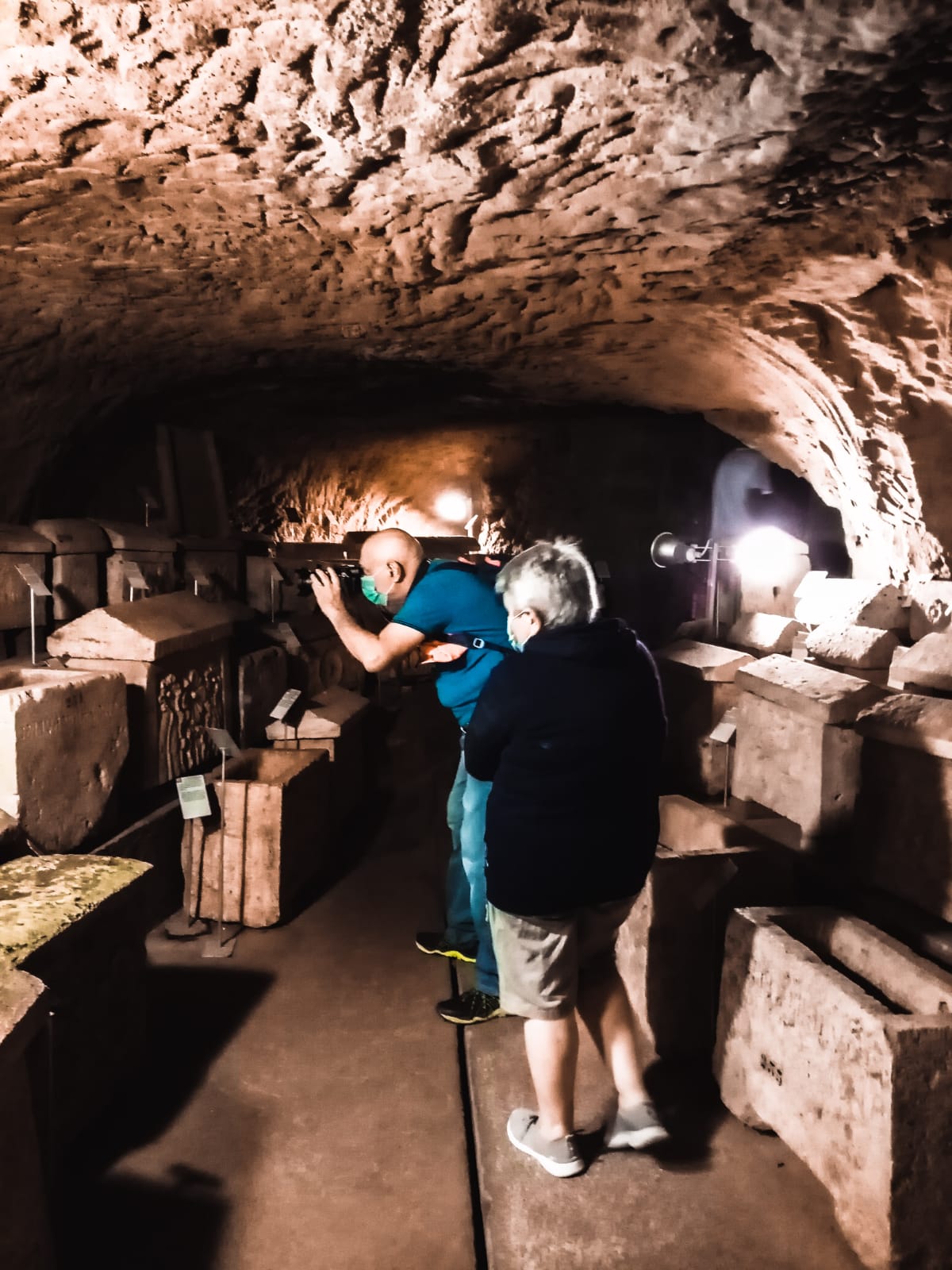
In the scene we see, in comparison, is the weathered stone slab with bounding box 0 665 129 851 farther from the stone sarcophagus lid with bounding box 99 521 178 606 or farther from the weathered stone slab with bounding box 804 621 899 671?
the weathered stone slab with bounding box 804 621 899 671

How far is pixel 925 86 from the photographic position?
6.74ft

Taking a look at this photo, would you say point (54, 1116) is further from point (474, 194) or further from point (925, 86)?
point (925, 86)

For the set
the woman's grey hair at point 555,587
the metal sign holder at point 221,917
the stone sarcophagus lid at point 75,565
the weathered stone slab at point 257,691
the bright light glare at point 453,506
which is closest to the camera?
the woman's grey hair at point 555,587

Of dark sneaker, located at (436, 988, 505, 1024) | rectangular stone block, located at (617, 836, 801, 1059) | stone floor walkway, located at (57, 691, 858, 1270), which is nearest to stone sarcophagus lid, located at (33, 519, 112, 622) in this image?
A: stone floor walkway, located at (57, 691, 858, 1270)

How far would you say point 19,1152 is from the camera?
1.58 metres

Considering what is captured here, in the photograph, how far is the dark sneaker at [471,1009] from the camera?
9.23 ft

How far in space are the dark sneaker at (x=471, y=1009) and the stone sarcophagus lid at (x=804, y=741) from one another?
1312mm

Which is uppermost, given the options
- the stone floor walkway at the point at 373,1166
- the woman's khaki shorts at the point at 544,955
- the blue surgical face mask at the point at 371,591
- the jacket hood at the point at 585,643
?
the blue surgical face mask at the point at 371,591

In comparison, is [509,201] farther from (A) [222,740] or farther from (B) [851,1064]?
(B) [851,1064]

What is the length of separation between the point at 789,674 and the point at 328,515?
235 inches

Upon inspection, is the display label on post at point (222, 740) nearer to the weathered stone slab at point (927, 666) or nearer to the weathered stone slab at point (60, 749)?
the weathered stone slab at point (60, 749)

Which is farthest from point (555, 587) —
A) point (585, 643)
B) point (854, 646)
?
point (854, 646)

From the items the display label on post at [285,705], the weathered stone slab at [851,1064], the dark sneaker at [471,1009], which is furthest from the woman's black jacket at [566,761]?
the display label on post at [285,705]

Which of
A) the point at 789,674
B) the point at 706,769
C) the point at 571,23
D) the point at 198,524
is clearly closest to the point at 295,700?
the point at 198,524
